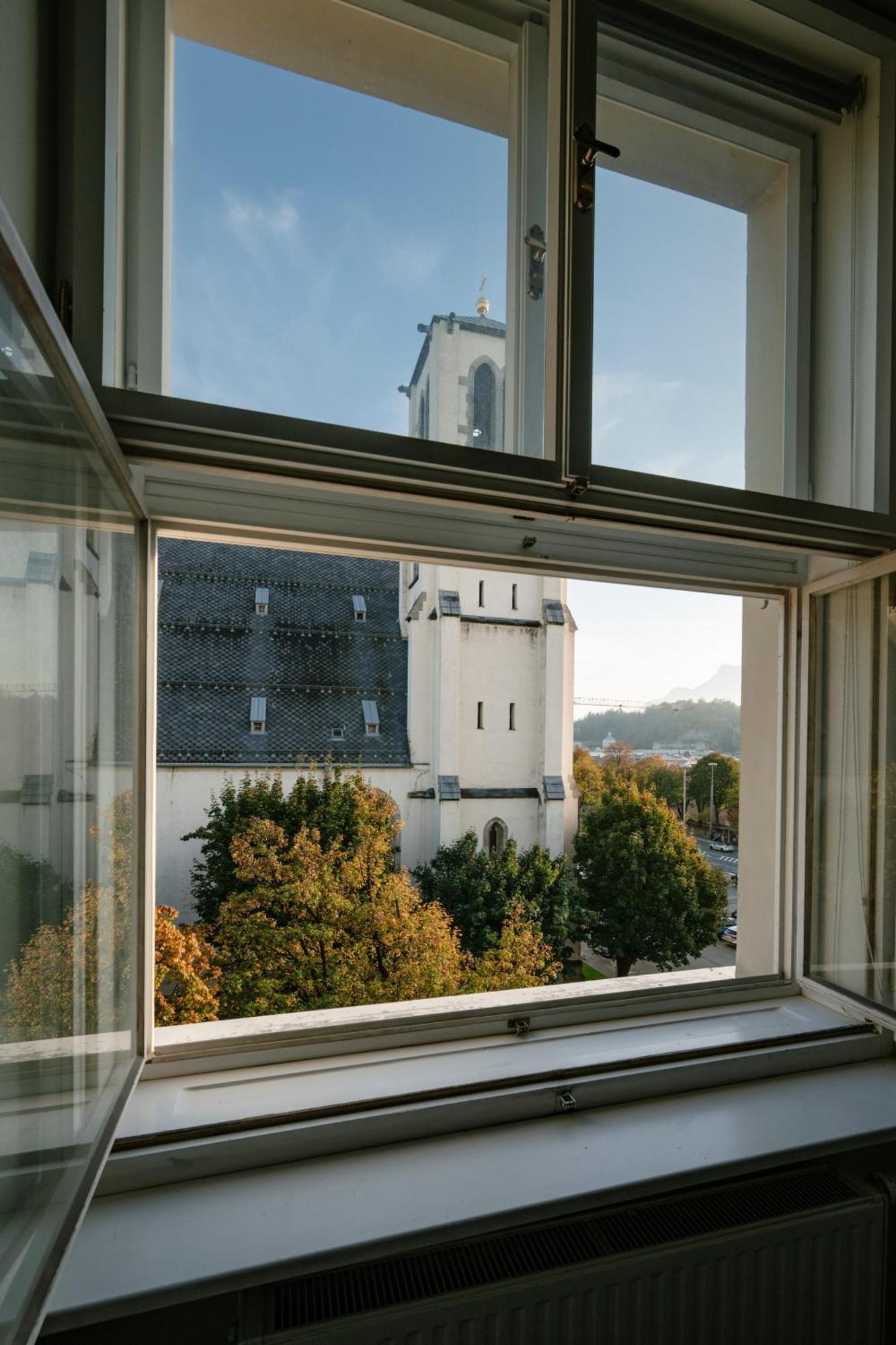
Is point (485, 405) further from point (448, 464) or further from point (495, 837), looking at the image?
point (495, 837)

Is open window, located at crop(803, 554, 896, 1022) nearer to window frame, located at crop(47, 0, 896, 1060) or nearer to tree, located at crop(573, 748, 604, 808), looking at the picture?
window frame, located at crop(47, 0, 896, 1060)

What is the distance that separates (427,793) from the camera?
9.64ft

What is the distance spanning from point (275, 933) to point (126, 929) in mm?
1590

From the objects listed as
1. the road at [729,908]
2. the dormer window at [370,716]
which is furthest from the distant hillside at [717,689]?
the dormer window at [370,716]

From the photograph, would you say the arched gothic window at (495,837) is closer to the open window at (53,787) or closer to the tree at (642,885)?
the tree at (642,885)

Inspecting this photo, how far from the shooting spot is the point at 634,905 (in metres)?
2.62

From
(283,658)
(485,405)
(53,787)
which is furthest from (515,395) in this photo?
(283,658)

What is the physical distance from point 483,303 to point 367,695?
2.03 meters

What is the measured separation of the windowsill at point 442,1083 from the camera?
94 cm

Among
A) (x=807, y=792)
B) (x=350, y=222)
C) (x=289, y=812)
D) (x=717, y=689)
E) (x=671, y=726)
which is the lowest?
(x=289, y=812)

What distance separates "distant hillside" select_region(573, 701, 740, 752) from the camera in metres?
1.82

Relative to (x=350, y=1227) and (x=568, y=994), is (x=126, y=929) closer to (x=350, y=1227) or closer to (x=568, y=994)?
(x=350, y=1227)

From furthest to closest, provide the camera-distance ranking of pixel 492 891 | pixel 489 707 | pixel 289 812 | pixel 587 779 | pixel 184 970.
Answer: pixel 489 707
pixel 492 891
pixel 289 812
pixel 587 779
pixel 184 970

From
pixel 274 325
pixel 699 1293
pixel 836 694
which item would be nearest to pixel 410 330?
pixel 274 325
